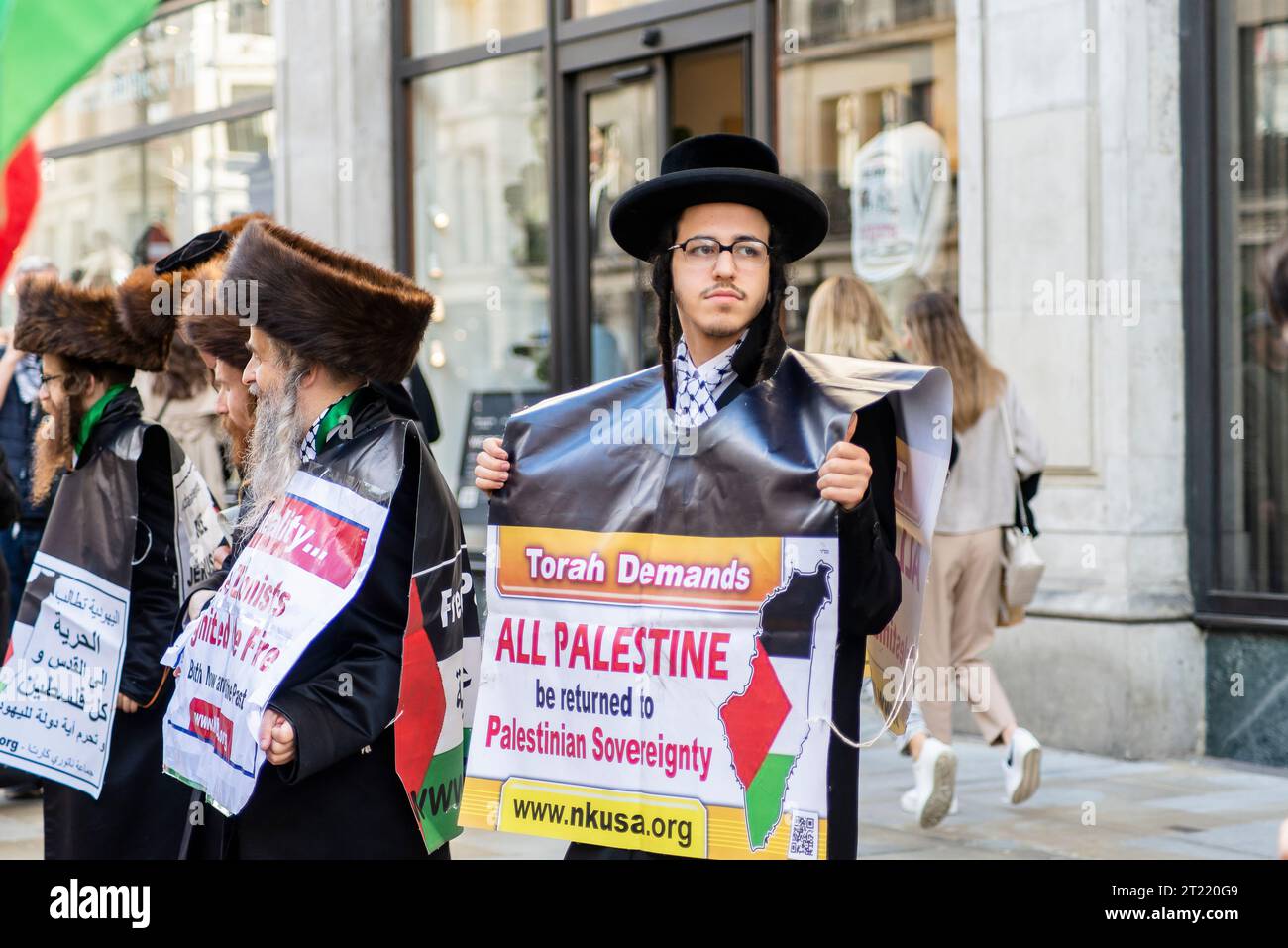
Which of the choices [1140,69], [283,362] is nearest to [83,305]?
[283,362]

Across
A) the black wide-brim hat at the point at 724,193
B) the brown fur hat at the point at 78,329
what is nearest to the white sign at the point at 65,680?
the brown fur hat at the point at 78,329

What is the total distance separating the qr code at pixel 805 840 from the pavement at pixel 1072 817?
116 inches

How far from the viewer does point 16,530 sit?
26.1ft

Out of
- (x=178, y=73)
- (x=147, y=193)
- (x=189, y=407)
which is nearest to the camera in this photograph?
(x=189, y=407)

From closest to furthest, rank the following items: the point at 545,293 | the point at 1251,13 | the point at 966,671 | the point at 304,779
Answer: the point at 304,779
the point at 966,671
the point at 1251,13
the point at 545,293

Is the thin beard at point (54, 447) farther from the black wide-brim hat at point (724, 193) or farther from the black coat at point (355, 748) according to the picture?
the black wide-brim hat at point (724, 193)

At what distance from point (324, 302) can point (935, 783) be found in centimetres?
372

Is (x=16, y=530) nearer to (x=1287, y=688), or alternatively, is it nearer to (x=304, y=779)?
(x=304, y=779)

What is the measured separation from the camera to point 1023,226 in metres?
8.10

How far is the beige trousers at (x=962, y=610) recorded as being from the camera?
7.18 m

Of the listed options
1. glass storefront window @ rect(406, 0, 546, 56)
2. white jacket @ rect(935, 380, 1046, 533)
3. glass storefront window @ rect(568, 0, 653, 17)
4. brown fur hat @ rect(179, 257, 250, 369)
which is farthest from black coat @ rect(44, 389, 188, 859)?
glass storefront window @ rect(406, 0, 546, 56)

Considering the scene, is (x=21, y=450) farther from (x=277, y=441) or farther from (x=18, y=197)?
(x=18, y=197)

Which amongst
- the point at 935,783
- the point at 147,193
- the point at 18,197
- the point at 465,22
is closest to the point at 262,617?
the point at 18,197

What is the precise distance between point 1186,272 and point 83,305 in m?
4.87
